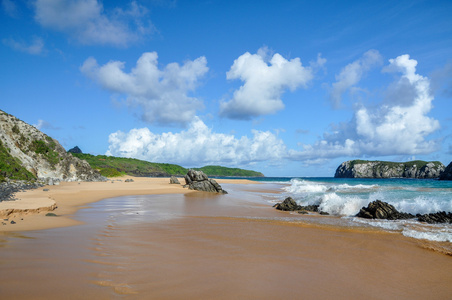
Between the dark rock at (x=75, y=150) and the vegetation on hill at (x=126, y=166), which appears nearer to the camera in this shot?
the vegetation on hill at (x=126, y=166)

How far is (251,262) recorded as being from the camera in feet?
18.9

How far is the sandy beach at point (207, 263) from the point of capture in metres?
4.16

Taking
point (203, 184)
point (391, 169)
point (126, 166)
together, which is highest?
point (126, 166)

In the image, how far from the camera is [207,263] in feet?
18.2

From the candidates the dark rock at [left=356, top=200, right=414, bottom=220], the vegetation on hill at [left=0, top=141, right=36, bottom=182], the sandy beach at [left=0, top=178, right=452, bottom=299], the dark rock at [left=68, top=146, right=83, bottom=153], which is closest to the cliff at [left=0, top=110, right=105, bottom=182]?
the vegetation on hill at [left=0, top=141, right=36, bottom=182]

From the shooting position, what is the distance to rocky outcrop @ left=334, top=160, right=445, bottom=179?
11000 centimetres

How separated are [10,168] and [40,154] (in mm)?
11567

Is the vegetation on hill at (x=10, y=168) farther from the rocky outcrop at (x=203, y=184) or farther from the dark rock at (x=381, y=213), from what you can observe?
the dark rock at (x=381, y=213)

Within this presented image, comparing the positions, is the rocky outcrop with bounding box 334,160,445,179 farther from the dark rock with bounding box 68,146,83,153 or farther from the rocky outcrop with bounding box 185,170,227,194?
the dark rock with bounding box 68,146,83,153

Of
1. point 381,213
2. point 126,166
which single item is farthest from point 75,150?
point 381,213

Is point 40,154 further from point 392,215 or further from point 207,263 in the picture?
point 392,215

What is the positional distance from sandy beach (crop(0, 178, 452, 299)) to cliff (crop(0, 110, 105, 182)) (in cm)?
2557

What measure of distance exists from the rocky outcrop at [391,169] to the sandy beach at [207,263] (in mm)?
128811

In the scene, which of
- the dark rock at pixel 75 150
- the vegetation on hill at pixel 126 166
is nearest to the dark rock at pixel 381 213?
the vegetation on hill at pixel 126 166
